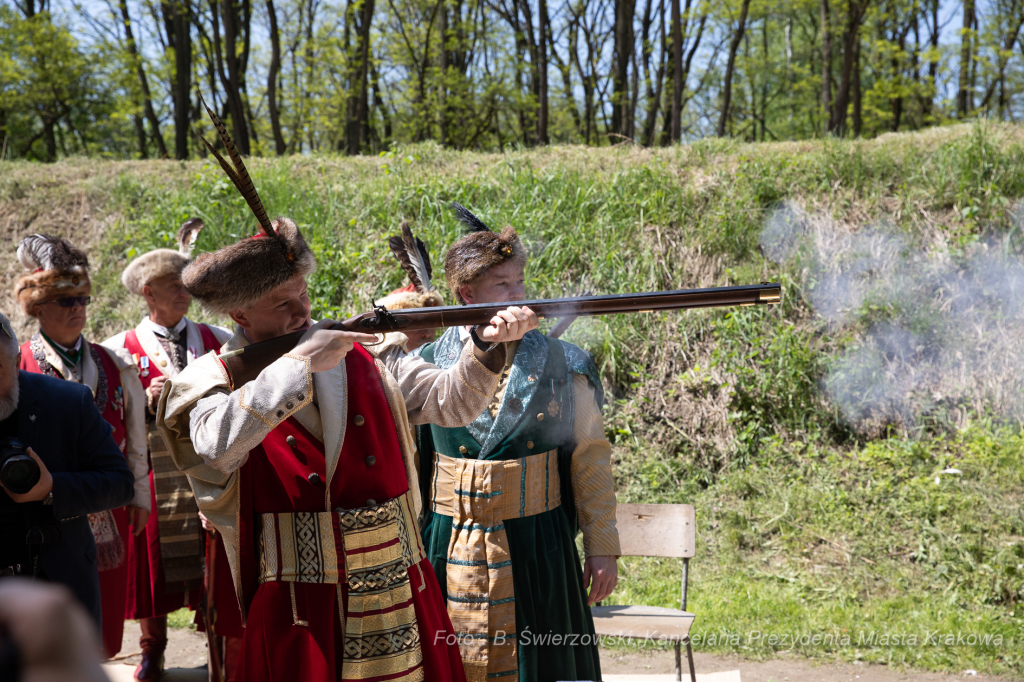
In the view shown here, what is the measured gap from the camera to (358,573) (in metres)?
2.54

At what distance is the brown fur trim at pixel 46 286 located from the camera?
4336 mm

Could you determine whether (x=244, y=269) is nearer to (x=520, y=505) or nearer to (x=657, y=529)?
(x=520, y=505)

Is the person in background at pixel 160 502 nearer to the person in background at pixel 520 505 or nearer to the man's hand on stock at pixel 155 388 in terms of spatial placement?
the man's hand on stock at pixel 155 388

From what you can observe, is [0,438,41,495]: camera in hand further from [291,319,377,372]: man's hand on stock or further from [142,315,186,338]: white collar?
[142,315,186,338]: white collar

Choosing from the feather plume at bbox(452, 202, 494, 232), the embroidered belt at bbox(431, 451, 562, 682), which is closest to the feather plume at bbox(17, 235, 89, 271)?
the feather plume at bbox(452, 202, 494, 232)

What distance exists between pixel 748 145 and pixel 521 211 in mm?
3574

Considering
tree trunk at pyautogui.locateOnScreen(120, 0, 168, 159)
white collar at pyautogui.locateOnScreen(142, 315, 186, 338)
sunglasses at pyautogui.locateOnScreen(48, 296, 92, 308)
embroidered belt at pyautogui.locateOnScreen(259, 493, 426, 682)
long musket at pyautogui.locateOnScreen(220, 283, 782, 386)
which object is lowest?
embroidered belt at pyautogui.locateOnScreen(259, 493, 426, 682)

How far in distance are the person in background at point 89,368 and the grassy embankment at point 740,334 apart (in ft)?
11.7

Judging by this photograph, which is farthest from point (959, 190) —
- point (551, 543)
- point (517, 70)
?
point (517, 70)

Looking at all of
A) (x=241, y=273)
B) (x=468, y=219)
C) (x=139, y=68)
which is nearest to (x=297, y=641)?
(x=241, y=273)

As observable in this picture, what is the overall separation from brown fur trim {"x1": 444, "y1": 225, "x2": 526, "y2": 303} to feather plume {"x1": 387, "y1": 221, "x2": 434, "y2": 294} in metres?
0.67

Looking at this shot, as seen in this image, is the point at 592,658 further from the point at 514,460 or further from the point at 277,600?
the point at 277,600

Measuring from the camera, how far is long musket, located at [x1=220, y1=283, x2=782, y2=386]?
8.57 ft

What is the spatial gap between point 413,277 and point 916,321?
18.3 ft
